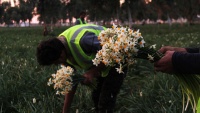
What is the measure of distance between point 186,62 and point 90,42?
137 cm

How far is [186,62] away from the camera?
1.89 metres

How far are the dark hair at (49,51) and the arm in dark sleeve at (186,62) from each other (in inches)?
54.5

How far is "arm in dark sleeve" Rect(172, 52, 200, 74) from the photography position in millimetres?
1863

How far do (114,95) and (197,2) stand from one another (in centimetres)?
3884

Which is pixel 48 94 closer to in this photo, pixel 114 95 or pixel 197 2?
pixel 114 95

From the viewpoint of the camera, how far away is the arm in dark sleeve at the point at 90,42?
3.04 m

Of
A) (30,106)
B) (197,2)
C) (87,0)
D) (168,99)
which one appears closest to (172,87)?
(168,99)

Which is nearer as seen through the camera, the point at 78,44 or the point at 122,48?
the point at 122,48

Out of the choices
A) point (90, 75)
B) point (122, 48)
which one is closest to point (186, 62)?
point (122, 48)

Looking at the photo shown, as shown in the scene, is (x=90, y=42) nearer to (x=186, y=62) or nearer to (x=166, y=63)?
(x=166, y=63)

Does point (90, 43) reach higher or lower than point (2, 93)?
higher

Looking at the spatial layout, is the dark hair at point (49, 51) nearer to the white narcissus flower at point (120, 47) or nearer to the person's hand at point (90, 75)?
the person's hand at point (90, 75)

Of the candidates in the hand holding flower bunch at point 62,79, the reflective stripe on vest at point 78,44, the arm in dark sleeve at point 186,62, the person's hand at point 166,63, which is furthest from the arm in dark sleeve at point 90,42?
the arm in dark sleeve at point 186,62

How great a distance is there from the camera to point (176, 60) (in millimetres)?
1950
